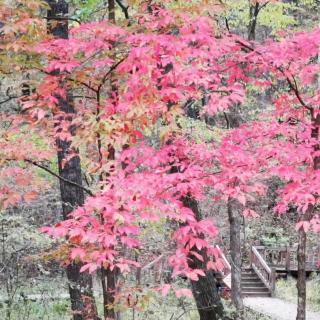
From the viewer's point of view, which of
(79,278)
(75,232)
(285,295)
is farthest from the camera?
(285,295)

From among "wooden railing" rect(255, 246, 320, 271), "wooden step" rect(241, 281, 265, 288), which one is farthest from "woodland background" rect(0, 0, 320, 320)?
"wooden step" rect(241, 281, 265, 288)

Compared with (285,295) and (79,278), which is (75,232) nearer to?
(79,278)

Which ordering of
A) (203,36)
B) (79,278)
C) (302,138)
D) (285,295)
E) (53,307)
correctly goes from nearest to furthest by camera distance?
1. (203,36)
2. (302,138)
3. (79,278)
4. (53,307)
5. (285,295)

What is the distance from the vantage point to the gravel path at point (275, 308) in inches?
540

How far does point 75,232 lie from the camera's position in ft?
13.5

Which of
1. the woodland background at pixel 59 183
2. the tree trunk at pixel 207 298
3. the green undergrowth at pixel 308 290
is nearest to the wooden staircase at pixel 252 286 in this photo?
the green undergrowth at pixel 308 290

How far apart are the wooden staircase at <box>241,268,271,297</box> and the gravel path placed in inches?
22.3

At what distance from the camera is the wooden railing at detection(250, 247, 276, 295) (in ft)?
54.1

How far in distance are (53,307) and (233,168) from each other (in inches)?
256

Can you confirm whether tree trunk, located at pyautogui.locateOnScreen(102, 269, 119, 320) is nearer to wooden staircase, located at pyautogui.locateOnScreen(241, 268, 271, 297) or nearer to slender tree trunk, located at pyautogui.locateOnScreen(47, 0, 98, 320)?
slender tree trunk, located at pyautogui.locateOnScreen(47, 0, 98, 320)

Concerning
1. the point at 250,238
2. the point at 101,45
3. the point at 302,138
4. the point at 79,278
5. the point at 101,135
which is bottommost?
the point at 250,238

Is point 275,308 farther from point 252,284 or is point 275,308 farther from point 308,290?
point 308,290

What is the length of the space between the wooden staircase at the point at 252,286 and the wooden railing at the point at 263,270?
165 millimetres

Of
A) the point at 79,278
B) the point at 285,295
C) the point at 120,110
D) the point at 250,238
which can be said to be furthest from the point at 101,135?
the point at 250,238
